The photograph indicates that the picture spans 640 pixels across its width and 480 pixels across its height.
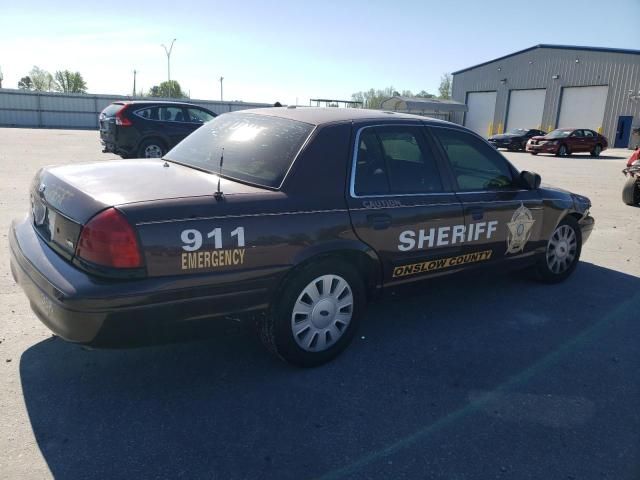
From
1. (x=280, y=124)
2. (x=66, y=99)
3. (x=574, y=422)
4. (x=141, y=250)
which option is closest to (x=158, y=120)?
(x=280, y=124)

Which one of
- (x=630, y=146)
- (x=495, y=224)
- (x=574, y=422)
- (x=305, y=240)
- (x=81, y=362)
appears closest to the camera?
(x=574, y=422)

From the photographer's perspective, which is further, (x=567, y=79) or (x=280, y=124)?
(x=567, y=79)

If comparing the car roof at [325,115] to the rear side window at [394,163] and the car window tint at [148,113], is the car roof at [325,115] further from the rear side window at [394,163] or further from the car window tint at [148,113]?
the car window tint at [148,113]

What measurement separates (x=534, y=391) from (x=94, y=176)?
9.98 ft

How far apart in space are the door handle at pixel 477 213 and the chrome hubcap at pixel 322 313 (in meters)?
1.29

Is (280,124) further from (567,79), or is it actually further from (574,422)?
(567,79)

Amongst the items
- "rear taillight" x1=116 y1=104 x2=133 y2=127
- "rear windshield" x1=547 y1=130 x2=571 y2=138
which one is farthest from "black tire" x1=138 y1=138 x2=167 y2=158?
"rear windshield" x1=547 y1=130 x2=571 y2=138

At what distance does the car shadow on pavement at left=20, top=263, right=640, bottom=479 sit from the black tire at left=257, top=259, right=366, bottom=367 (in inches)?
4.4

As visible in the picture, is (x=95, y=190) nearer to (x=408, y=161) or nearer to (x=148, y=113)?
(x=408, y=161)

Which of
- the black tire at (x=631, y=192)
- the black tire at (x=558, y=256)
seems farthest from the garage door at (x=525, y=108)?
the black tire at (x=558, y=256)

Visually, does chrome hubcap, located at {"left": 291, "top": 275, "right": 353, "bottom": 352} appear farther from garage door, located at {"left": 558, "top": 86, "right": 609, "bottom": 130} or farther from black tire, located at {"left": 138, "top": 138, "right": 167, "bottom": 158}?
garage door, located at {"left": 558, "top": 86, "right": 609, "bottom": 130}

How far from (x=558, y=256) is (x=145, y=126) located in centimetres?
1010

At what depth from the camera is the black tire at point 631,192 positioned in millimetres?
10066

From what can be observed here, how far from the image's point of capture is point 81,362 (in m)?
3.25
